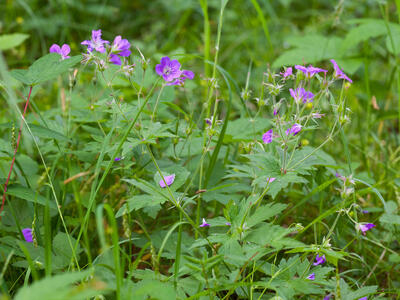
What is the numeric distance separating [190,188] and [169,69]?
52cm

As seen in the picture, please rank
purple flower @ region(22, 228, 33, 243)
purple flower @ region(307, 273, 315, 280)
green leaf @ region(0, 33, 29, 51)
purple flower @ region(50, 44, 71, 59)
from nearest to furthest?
purple flower @ region(307, 273, 315, 280)
purple flower @ region(22, 228, 33, 243)
purple flower @ region(50, 44, 71, 59)
green leaf @ region(0, 33, 29, 51)

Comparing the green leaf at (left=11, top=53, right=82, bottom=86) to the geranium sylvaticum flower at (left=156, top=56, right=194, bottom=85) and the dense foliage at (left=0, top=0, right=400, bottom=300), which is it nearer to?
the dense foliage at (left=0, top=0, right=400, bottom=300)

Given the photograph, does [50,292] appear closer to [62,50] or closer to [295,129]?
[295,129]

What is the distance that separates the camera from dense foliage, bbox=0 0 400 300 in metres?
1.23

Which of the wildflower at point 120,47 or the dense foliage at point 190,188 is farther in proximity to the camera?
the wildflower at point 120,47

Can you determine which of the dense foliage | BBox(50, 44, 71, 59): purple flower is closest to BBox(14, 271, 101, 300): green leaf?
the dense foliage

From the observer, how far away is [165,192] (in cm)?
139

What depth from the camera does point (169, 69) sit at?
151 centimetres

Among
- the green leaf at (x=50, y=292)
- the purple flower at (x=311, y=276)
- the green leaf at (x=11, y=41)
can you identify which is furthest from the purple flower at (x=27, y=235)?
the green leaf at (x=11, y=41)

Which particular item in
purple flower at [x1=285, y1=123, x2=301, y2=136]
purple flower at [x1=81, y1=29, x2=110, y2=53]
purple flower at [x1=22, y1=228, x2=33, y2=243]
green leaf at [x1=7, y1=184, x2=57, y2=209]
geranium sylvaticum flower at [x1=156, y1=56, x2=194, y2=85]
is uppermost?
purple flower at [x1=81, y1=29, x2=110, y2=53]

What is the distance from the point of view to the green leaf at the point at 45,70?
1447mm

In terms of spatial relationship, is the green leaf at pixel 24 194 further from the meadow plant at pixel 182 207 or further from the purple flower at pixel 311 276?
the purple flower at pixel 311 276

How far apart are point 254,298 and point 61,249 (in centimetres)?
63

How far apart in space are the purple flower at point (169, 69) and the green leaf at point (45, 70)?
26 cm
